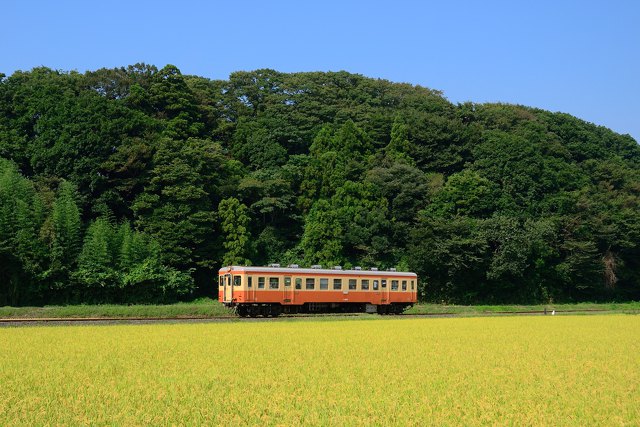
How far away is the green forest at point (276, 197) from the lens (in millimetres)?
41938

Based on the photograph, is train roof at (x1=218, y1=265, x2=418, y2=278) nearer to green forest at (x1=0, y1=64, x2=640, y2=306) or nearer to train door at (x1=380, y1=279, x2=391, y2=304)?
train door at (x1=380, y1=279, x2=391, y2=304)

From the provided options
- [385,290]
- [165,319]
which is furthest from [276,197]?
[165,319]

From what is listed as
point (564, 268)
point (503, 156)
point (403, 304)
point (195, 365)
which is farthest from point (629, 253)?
point (195, 365)

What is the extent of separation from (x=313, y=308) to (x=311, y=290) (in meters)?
1.42

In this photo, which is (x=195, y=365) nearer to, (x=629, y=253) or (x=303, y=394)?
(x=303, y=394)

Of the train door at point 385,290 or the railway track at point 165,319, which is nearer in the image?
the railway track at point 165,319

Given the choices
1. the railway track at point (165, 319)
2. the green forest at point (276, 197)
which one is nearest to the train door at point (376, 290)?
the railway track at point (165, 319)

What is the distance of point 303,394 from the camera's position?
11312mm

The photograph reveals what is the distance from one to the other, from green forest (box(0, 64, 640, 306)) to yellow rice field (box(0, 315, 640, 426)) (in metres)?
18.8

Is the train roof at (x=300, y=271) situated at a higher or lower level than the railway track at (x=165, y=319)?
higher

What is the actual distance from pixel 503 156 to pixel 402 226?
12.5 m

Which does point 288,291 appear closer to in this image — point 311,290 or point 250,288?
point 311,290

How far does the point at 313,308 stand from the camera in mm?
34969

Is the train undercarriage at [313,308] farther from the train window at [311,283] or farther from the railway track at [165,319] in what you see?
the train window at [311,283]
